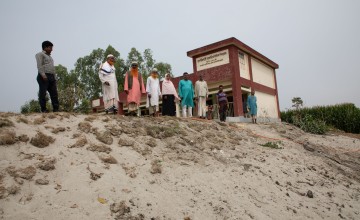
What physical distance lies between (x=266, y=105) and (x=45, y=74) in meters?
12.7

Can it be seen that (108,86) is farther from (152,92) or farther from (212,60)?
(212,60)

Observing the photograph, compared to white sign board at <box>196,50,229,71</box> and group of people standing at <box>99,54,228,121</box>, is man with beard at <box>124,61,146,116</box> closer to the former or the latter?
group of people standing at <box>99,54,228,121</box>

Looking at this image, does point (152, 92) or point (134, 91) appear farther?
point (152, 92)

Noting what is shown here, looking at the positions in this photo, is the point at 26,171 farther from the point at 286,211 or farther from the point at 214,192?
the point at 286,211

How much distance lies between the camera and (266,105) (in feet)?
51.8

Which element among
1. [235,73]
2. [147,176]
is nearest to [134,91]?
[147,176]

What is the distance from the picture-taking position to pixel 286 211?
12.5ft

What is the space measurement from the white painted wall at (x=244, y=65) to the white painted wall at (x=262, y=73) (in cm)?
75

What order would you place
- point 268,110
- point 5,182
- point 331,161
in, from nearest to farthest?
point 5,182 → point 331,161 → point 268,110

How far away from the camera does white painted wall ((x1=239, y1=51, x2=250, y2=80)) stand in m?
13.7

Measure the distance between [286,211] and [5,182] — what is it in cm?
345

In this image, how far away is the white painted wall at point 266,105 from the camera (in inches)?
591

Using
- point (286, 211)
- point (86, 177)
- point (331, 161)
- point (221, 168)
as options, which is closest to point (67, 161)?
point (86, 177)

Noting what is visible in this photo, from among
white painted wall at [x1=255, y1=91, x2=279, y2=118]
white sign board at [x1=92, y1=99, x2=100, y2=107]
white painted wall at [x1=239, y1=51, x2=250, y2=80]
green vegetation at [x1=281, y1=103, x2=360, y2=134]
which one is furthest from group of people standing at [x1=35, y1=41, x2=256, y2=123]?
white sign board at [x1=92, y1=99, x2=100, y2=107]
